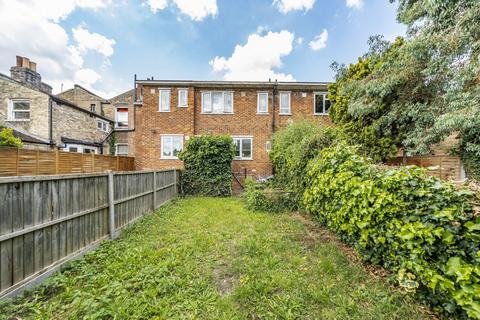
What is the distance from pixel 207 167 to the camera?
9.69 metres

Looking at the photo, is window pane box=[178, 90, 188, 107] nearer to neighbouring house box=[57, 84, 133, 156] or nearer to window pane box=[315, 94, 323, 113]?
window pane box=[315, 94, 323, 113]

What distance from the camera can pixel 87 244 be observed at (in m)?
3.69

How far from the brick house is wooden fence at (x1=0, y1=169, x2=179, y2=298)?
25.0 feet

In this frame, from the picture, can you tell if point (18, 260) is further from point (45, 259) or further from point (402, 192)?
point (402, 192)

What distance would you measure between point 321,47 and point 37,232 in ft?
50.3

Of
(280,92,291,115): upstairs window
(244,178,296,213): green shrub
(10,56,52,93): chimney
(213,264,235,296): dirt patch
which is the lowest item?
(213,264,235,296): dirt patch

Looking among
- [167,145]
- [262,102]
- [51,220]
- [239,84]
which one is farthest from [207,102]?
[51,220]

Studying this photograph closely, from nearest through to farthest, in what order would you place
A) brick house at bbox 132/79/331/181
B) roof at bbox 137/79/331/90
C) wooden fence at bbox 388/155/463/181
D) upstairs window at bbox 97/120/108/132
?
wooden fence at bbox 388/155/463/181 < roof at bbox 137/79/331/90 < brick house at bbox 132/79/331/181 < upstairs window at bbox 97/120/108/132

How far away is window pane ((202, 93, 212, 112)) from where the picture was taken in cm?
1239

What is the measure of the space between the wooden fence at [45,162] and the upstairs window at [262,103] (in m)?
10.2

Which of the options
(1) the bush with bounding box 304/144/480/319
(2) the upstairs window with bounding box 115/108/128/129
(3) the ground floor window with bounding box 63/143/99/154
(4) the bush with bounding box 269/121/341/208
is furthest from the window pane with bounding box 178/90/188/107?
(2) the upstairs window with bounding box 115/108/128/129

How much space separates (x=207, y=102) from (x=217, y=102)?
2.06ft

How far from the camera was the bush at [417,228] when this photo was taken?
1721 mm

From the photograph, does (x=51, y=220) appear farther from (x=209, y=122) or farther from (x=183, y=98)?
(x=183, y=98)
